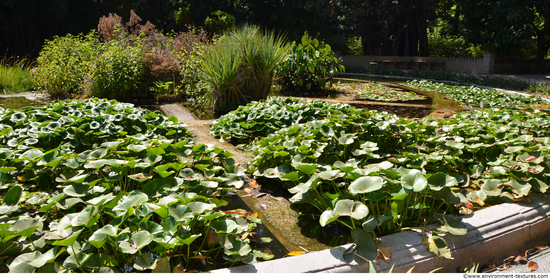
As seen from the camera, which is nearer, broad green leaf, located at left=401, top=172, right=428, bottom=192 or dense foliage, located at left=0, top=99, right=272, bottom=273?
dense foliage, located at left=0, top=99, right=272, bottom=273

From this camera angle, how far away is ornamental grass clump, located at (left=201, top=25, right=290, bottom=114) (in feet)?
17.5

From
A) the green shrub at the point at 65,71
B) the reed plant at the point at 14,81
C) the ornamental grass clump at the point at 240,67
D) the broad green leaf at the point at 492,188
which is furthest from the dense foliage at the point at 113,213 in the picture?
the reed plant at the point at 14,81

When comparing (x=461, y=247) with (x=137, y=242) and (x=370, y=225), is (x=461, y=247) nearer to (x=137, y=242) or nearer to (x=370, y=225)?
(x=370, y=225)

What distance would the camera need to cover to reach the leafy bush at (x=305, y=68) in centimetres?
780

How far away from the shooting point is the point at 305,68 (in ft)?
25.4

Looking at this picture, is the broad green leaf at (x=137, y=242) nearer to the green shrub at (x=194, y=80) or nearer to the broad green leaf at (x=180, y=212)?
the broad green leaf at (x=180, y=212)

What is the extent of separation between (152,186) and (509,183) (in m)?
2.21

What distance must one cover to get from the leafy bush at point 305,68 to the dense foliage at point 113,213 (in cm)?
497

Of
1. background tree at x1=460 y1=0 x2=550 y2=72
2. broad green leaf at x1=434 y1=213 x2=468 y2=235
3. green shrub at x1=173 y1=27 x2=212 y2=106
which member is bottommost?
broad green leaf at x1=434 y1=213 x2=468 y2=235

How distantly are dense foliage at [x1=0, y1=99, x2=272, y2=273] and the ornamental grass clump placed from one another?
7.60 ft

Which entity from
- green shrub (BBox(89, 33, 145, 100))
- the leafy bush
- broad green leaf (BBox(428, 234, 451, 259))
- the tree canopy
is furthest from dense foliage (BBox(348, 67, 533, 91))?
broad green leaf (BBox(428, 234, 451, 259))

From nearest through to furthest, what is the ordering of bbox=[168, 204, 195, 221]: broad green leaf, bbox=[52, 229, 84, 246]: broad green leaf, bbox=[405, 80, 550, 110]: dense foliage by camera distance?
bbox=[52, 229, 84, 246]: broad green leaf, bbox=[168, 204, 195, 221]: broad green leaf, bbox=[405, 80, 550, 110]: dense foliage

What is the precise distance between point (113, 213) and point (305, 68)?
634 cm

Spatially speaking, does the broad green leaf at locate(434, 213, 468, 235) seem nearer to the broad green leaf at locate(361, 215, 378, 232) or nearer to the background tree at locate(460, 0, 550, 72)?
the broad green leaf at locate(361, 215, 378, 232)
